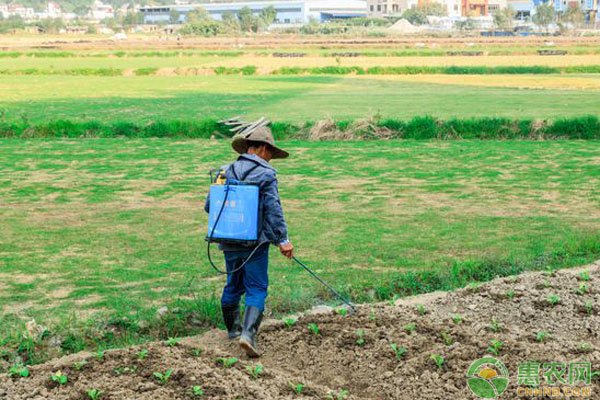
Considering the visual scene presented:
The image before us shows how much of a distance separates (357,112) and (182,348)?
24026mm

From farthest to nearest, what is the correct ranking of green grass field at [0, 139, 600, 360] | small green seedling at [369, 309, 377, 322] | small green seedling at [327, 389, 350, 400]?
green grass field at [0, 139, 600, 360]
small green seedling at [369, 309, 377, 322]
small green seedling at [327, 389, 350, 400]

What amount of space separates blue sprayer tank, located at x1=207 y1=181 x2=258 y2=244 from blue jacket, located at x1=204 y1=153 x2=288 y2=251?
135mm

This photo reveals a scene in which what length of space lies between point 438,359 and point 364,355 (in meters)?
0.63

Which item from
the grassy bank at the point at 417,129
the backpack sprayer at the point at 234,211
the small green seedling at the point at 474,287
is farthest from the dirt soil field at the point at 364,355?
the grassy bank at the point at 417,129

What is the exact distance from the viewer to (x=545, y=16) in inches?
6058

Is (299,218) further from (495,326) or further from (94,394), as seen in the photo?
(94,394)

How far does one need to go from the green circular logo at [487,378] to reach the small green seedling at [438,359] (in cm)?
21

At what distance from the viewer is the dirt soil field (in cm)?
555

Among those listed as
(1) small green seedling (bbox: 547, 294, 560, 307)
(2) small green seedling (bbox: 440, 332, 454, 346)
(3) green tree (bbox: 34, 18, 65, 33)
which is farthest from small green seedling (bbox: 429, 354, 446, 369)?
(3) green tree (bbox: 34, 18, 65, 33)

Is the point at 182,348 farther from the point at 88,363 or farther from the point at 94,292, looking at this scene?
the point at 94,292

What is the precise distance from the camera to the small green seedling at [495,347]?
6034 millimetres

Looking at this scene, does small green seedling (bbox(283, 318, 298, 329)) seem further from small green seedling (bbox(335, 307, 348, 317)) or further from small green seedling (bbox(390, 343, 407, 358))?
small green seedling (bbox(390, 343, 407, 358))

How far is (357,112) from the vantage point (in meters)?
29.8

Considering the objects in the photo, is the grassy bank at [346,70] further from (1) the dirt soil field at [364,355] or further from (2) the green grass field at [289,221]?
(1) the dirt soil field at [364,355]
